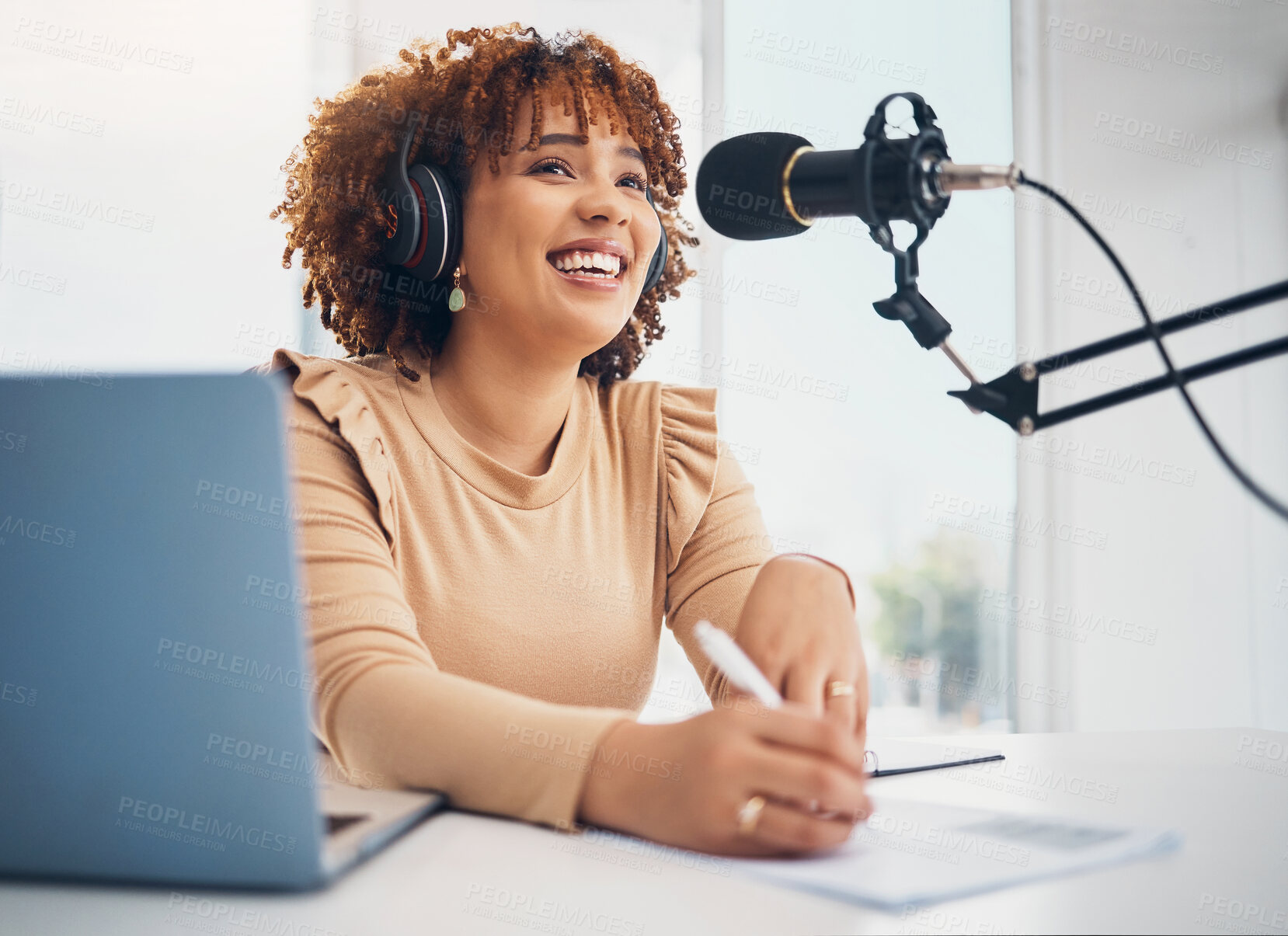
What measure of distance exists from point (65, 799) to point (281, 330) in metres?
2.45

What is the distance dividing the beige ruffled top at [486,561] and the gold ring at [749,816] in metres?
0.13

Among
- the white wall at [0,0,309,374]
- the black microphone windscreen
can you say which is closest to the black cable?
the black microphone windscreen

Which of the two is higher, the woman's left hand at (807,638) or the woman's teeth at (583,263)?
the woman's teeth at (583,263)

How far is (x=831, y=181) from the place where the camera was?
707mm

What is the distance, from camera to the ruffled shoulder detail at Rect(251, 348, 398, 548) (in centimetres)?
102

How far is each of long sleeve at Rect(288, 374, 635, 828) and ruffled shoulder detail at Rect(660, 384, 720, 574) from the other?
1.40 ft

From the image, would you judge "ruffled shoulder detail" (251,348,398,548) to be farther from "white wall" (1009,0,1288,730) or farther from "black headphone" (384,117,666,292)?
"white wall" (1009,0,1288,730)

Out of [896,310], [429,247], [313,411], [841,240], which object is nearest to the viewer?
[896,310]

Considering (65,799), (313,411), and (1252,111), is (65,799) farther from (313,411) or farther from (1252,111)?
(1252,111)

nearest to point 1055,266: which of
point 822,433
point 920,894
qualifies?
point 822,433

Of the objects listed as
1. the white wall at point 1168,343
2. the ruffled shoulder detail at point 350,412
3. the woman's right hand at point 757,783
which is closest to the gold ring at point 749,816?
the woman's right hand at point 757,783

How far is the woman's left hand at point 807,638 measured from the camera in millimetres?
799

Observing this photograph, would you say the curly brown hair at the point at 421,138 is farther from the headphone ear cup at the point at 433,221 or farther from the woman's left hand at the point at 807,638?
the woman's left hand at the point at 807,638

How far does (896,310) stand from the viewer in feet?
2.25
